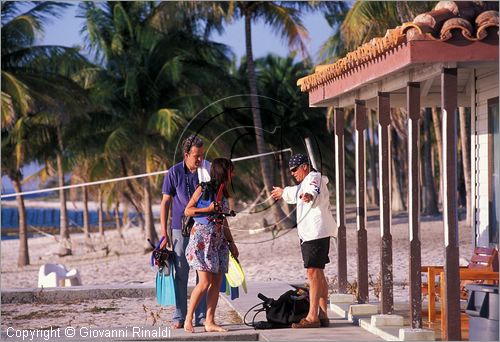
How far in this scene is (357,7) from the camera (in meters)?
26.7

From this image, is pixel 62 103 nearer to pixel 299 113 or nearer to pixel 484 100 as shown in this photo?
pixel 484 100

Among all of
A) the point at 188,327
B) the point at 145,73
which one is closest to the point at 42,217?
the point at 145,73

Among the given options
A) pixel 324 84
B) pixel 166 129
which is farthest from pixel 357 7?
pixel 324 84

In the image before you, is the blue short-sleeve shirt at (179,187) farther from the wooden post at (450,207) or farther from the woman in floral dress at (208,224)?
the wooden post at (450,207)

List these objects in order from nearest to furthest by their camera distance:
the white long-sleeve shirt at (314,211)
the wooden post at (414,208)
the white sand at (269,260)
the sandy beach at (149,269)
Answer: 1. the wooden post at (414,208)
2. the white long-sleeve shirt at (314,211)
3. the sandy beach at (149,269)
4. the white sand at (269,260)

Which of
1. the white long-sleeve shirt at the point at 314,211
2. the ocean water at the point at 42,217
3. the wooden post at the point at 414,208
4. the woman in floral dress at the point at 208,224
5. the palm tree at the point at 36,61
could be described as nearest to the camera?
the wooden post at the point at 414,208

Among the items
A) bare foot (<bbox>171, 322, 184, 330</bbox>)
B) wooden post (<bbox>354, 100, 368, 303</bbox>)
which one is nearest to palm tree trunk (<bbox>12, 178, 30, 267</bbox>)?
wooden post (<bbox>354, 100, 368, 303</bbox>)

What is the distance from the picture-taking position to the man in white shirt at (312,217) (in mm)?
9672

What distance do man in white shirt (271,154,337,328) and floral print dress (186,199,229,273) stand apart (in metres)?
0.64

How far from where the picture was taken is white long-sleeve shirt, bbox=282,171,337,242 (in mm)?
9664

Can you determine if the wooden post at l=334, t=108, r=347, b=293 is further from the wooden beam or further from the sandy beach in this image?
the sandy beach

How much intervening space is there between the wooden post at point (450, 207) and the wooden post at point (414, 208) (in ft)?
1.57

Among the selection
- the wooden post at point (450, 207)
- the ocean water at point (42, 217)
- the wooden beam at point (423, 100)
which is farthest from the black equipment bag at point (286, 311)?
the ocean water at point (42, 217)

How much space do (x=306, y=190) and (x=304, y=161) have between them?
10.6 inches
